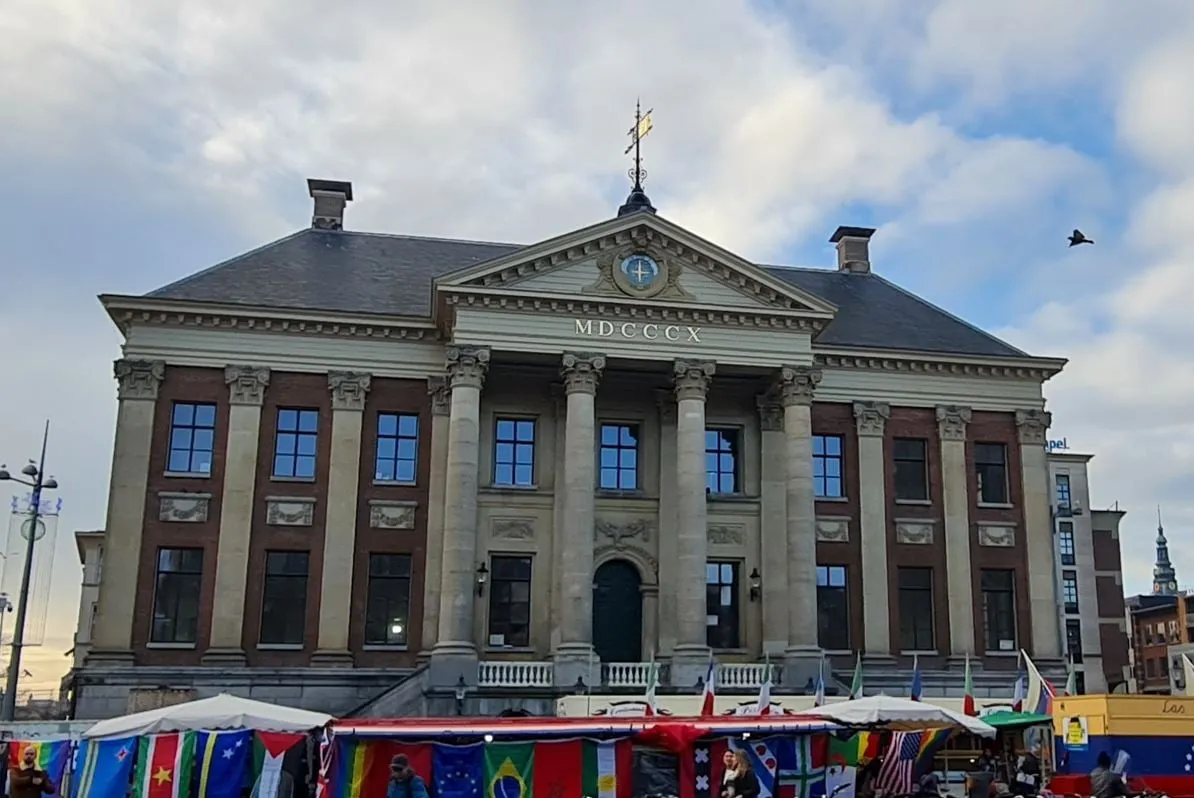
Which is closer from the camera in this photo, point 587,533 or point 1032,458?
point 587,533

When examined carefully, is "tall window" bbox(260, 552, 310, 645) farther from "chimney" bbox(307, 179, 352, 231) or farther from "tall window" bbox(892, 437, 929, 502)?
"tall window" bbox(892, 437, 929, 502)

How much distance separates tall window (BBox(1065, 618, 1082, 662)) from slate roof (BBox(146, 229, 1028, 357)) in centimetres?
4765

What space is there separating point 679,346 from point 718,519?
5.60 m

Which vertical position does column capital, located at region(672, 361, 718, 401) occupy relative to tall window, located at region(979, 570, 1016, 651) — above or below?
above

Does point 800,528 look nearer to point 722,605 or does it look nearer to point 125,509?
point 722,605

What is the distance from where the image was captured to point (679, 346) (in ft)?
108

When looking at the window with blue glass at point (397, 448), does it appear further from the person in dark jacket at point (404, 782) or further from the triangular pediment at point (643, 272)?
the person in dark jacket at point (404, 782)

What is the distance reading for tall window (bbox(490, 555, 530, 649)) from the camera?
33.2 metres

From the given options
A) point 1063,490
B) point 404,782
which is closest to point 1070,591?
point 1063,490

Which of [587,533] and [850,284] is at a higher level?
[850,284]

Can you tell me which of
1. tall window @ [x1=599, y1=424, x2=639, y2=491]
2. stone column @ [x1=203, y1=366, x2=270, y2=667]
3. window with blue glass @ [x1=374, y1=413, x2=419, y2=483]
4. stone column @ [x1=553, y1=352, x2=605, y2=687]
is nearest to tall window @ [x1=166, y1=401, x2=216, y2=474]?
stone column @ [x1=203, y1=366, x2=270, y2=667]

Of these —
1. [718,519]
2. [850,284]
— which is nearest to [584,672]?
[718,519]

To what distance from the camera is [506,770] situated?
15.5 meters

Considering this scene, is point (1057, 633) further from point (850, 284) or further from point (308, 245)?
point (308, 245)
